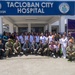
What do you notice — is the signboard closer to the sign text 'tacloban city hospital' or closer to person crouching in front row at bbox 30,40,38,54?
the sign text 'tacloban city hospital'

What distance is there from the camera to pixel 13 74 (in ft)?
34.9

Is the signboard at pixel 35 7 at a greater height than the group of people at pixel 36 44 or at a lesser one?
greater

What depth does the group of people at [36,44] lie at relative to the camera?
637 inches

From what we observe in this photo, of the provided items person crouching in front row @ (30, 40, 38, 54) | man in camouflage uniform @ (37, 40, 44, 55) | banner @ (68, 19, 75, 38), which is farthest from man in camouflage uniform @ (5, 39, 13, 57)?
banner @ (68, 19, 75, 38)

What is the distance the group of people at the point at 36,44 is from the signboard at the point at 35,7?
173 centimetres

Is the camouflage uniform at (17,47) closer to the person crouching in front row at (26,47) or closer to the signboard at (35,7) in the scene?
the person crouching in front row at (26,47)

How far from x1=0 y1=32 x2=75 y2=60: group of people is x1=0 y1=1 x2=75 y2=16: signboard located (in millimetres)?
1734

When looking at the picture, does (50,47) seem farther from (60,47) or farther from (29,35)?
(29,35)

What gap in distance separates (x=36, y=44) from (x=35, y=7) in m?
2.87

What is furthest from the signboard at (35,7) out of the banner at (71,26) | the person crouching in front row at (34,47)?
the person crouching in front row at (34,47)

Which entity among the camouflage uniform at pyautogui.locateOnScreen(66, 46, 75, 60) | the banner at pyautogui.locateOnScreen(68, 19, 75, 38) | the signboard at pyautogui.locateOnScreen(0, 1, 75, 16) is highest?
the signboard at pyautogui.locateOnScreen(0, 1, 75, 16)

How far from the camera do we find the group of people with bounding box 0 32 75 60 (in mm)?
16172

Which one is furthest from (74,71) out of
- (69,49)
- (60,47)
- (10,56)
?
(10,56)

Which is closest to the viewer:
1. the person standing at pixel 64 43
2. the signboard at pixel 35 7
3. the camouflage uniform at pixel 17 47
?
the person standing at pixel 64 43
